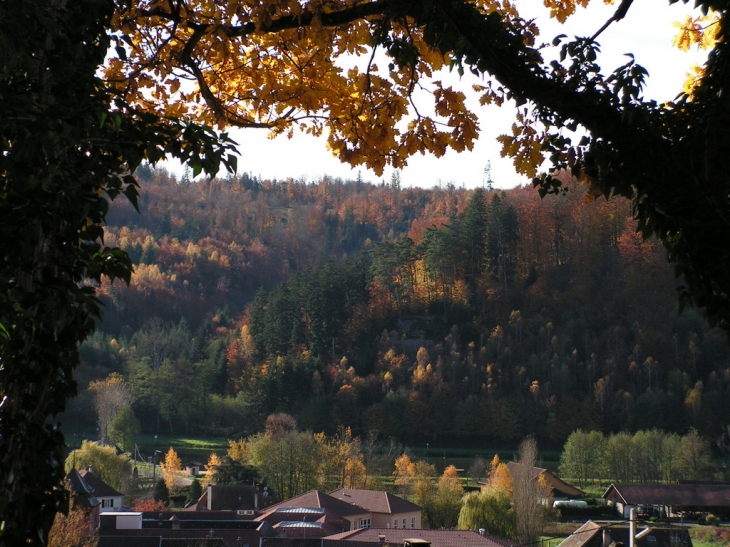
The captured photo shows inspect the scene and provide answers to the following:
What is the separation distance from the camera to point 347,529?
3238 cm

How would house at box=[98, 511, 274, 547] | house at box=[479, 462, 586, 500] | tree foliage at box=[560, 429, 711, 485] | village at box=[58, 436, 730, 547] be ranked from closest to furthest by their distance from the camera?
house at box=[98, 511, 274, 547] → village at box=[58, 436, 730, 547] → house at box=[479, 462, 586, 500] → tree foliage at box=[560, 429, 711, 485]

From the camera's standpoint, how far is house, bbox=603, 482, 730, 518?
41.8m

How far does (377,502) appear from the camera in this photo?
1462 inches

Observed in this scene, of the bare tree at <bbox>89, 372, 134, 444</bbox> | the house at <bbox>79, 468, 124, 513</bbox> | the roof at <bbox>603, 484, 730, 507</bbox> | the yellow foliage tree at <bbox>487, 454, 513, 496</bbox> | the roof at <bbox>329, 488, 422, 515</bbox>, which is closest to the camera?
the house at <bbox>79, 468, 124, 513</bbox>

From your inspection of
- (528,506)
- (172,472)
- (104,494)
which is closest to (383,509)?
(528,506)

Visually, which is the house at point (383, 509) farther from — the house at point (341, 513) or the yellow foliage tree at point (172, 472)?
the yellow foliage tree at point (172, 472)

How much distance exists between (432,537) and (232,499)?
52.6 feet

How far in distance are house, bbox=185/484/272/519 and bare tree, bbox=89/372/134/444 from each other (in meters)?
22.3

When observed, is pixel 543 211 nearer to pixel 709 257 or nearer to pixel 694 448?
pixel 694 448

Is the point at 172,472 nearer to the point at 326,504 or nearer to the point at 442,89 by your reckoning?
the point at 326,504

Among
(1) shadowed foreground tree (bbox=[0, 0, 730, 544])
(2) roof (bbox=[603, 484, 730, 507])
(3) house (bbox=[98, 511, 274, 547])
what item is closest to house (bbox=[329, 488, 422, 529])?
(3) house (bbox=[98, 511, 274, 547])

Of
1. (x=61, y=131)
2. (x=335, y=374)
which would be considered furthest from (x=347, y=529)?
(x=335, y=374)

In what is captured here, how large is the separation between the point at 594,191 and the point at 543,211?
84046mm

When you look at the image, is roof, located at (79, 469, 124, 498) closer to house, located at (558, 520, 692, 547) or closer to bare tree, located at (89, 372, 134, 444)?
house, located at (558, 520, 692, 547)
